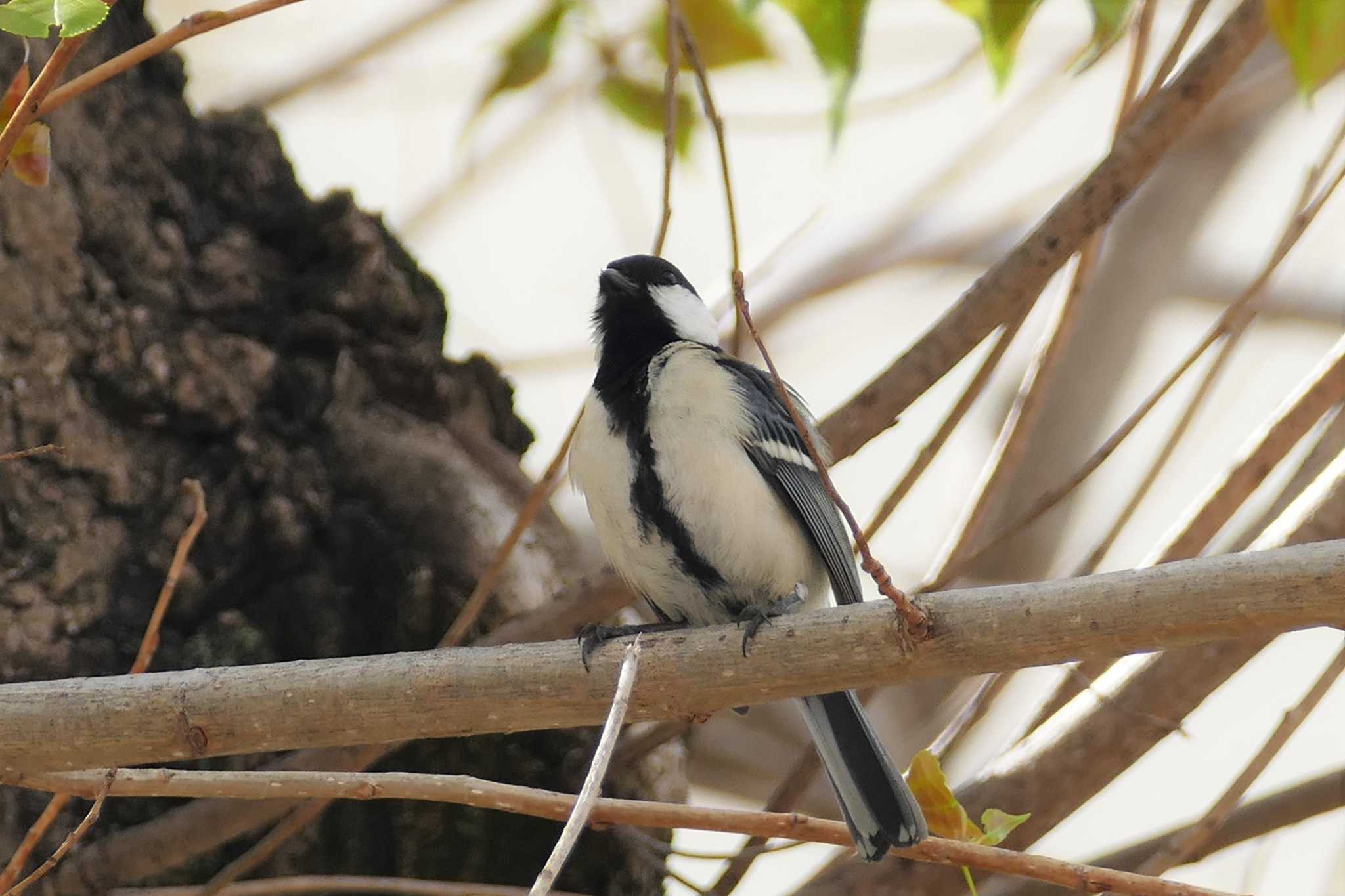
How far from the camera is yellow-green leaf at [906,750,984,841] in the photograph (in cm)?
190

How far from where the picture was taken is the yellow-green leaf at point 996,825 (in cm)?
179

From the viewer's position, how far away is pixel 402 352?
9.89 feet

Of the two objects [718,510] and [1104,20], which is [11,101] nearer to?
→ [718,510]

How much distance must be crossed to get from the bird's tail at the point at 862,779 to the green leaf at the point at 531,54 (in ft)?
4.81

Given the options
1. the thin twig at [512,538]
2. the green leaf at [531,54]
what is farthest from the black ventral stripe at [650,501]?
the green leaf at [531,54]

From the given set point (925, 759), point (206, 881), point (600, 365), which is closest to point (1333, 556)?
point (925, 759)

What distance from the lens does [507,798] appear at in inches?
69.2

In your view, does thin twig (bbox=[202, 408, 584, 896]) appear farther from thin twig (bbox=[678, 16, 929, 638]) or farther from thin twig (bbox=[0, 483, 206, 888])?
thin twig (bbox=[678, 16, 929, 638])

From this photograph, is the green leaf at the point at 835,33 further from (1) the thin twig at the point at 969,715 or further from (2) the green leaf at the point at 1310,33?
(1) the thin twig at the point at 969,715

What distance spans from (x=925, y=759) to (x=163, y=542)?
1.50 m

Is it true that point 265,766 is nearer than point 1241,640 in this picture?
No

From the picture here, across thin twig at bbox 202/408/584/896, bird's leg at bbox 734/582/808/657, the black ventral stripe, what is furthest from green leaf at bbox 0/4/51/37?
the black ventral stripe

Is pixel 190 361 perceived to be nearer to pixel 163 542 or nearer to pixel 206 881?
pixel 163 542

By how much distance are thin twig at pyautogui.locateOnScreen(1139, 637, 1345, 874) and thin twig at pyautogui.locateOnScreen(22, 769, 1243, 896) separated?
67cm
